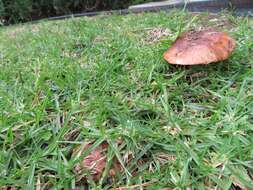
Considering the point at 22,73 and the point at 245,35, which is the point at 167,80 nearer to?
the point at 245,35

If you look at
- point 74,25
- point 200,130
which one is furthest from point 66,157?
point 74,25

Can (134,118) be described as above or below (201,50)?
below

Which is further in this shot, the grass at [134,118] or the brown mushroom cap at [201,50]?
the brown mushroom cap at [201,50]

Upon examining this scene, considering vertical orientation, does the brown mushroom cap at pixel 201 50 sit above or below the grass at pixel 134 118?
above

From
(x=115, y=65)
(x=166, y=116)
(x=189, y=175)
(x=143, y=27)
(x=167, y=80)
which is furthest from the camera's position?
(x=143, y=27)

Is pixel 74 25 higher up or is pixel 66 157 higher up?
pixel 66 157
